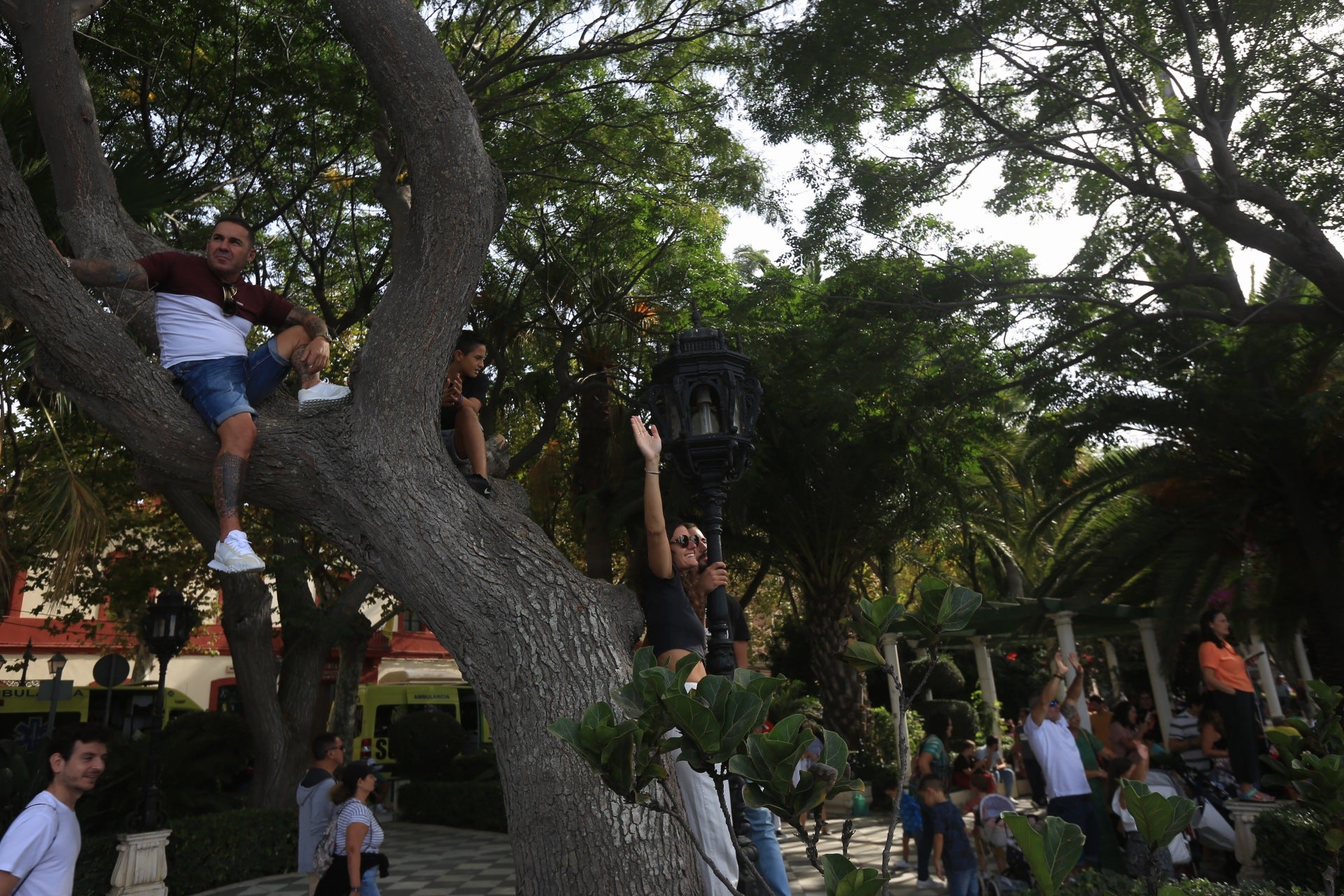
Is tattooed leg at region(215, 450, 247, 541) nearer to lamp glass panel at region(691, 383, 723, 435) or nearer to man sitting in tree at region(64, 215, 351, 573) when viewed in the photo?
man sitting in tree at region(64, 215, 351, 573)

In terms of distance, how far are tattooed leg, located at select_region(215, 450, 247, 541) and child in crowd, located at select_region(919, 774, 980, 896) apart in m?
5.47

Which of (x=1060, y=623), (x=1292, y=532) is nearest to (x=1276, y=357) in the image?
(x=1292, y=532)

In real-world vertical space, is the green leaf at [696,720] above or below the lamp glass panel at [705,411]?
below

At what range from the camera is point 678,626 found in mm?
3715

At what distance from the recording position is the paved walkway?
8742 millimetres

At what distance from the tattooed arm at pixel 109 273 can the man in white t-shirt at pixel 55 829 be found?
1.81 m

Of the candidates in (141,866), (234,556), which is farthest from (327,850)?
(141,866)

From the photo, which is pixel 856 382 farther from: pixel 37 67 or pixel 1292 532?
pixel 37 67

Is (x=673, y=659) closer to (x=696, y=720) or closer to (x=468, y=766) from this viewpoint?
(x=696, y=720)

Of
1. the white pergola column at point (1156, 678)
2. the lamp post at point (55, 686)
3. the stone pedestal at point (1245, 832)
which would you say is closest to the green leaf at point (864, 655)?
the stone pedestal at point (1245, 832)

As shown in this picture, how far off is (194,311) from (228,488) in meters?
0.89

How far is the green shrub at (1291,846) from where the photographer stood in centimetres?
466

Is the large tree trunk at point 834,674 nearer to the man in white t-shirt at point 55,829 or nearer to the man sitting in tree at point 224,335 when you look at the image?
the man sitting in tree at point 224,335

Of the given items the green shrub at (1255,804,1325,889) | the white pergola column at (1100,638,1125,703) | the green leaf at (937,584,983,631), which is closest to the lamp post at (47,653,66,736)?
the green shrub at (1255,804,1325,889)
